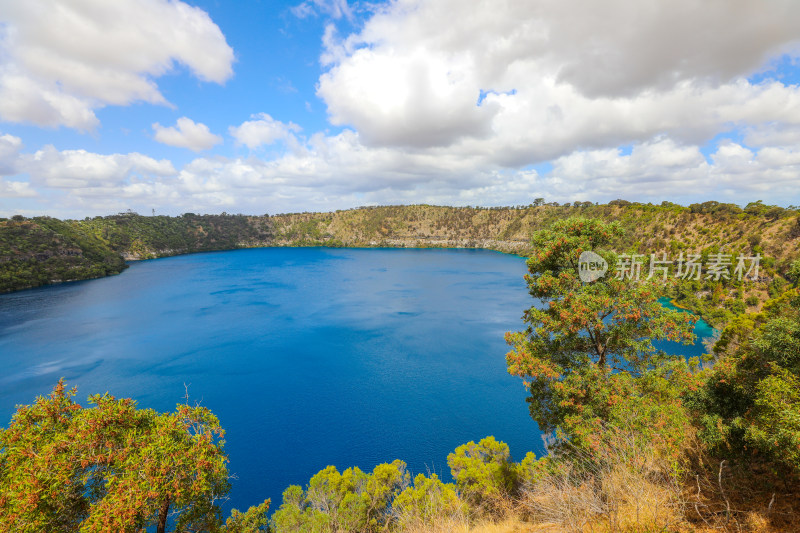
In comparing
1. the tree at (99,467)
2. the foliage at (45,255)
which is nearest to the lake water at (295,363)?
the foliage at (45,255)

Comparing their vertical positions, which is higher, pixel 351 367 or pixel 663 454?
Answer: pixel 663 454

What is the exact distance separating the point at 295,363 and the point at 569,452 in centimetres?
3755

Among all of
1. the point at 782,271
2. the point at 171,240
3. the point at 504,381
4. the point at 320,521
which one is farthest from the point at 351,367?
the point at 171,240

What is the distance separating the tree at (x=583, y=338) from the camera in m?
12.5

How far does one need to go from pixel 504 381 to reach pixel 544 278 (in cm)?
2824

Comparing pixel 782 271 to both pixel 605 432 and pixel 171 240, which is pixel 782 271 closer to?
pixel 605 432

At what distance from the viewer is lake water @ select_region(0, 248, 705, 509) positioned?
27891mm

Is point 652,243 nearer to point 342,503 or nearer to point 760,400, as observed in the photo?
point 760,400

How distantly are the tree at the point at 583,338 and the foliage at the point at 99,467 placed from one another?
1167cm

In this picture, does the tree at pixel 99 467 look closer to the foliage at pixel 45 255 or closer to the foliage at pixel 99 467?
the foliage at pixel 99 467

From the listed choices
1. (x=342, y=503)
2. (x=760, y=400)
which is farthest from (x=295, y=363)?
(x=760, y=400)

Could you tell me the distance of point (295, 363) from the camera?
145 ft

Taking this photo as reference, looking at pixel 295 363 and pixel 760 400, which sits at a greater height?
pixel 760 400

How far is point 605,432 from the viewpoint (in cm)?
1094
